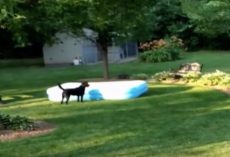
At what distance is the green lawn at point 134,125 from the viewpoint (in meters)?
8.87

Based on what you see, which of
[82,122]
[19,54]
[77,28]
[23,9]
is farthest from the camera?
[19,54]

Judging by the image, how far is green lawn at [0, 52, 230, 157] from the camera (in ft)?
29.1

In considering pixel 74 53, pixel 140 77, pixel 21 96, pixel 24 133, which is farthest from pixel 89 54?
pixel 24 133

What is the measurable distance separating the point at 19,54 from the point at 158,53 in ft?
38.7

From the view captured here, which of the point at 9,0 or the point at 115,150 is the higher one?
the point at 9,0

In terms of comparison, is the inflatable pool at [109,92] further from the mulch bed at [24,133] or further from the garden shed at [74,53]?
the garden shed at [74,53]

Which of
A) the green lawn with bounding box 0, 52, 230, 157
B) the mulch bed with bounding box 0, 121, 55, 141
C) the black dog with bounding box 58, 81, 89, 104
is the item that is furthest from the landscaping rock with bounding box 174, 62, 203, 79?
the mulch bed with bounding box 0, 121, 55, 141

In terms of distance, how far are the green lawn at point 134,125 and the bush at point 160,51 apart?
43.7 feet

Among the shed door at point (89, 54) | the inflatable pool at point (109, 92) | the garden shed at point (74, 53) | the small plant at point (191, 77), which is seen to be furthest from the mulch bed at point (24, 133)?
the shed door at point (89, 54)

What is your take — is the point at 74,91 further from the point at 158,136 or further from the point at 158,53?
the point at 158,53

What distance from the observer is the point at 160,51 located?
32.9 m

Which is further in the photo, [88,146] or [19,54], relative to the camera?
[19,54]

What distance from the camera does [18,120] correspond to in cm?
1120

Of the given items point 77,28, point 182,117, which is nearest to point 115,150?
point 182,117
